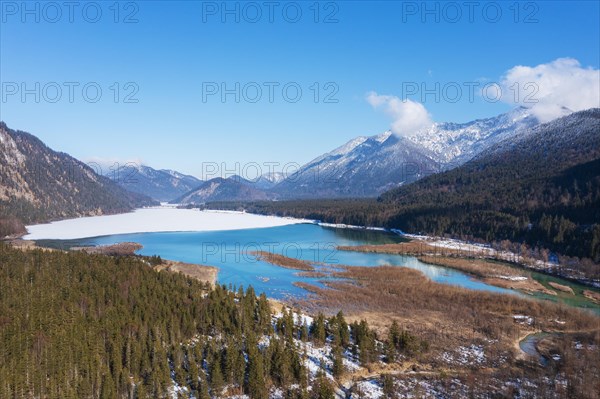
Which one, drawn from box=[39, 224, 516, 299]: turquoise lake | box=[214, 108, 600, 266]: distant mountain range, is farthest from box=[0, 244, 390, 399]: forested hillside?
box=[214, 108, 600, 266]: distant mountain range

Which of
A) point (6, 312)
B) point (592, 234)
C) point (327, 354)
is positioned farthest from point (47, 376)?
point (592, 234)

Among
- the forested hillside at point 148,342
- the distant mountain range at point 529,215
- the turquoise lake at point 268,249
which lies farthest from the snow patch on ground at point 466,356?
the distant mountain range at point 529,215

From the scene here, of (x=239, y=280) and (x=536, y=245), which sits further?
(x=536, y=245)

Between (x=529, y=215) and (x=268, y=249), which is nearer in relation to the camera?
(x=268, y=249)

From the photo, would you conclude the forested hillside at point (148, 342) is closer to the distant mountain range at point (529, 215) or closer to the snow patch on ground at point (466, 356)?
the snow patch on ground at point (466, 356)

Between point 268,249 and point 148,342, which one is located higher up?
point 268,249

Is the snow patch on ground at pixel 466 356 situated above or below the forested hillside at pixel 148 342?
below

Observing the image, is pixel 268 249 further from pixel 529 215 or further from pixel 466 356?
pixel 529 215

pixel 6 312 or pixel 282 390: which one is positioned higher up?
pixel 6 312

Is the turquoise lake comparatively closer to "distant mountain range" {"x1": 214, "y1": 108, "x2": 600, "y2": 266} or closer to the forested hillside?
"distant mountain range" {"x1": 214, "y1": 108, "x2": 600, "y2": 266}

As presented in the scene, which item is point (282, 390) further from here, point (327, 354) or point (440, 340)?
point (440, 340)

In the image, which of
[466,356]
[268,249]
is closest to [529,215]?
[268,249]
